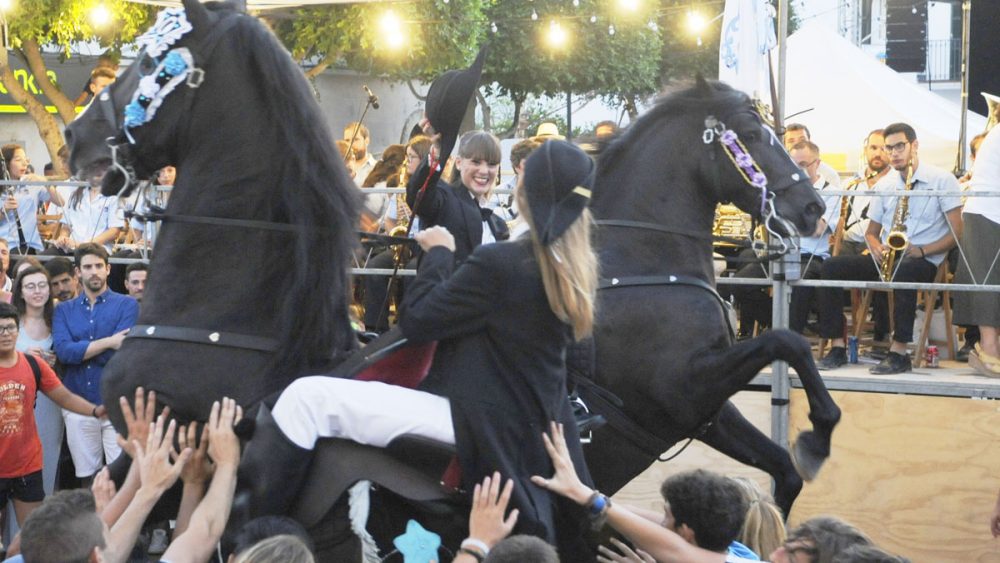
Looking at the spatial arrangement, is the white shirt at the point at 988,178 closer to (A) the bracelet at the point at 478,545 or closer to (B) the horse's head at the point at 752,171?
(B) the horse's head at the point at 752,171

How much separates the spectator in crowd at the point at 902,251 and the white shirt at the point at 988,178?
271mm

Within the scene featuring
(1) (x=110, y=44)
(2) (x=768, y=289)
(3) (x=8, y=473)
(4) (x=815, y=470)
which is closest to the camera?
(4) (x=815, y=470)

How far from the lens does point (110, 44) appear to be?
63.2 ft

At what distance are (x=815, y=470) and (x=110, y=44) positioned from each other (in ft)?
52.1

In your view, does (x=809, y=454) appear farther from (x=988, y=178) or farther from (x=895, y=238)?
(x=988, y=178)

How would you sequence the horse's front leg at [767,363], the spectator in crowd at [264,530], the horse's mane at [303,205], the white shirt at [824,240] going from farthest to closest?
the white shirt at [824,240] → the horse's front leg at [767,363] → the horse's mane at [303,205] → the spectator in crowd at [264,530]

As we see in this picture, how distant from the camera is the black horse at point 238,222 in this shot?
13.6ft

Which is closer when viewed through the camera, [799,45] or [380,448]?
[380,448]

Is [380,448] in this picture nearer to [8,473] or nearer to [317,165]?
[317,165]

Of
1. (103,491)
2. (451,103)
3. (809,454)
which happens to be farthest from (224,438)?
(809,454)

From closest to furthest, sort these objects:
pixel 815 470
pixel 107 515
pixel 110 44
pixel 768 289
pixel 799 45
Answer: pixel 107 515, pixel 815 470, pixel 768 289, pixel 799 45, pixel 110 44

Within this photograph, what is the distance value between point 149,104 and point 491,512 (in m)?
1.79

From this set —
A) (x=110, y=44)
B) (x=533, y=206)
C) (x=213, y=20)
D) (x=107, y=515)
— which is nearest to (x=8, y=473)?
(x=107, y=515)

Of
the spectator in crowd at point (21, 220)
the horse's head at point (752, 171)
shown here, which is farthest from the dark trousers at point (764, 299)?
the spectator in crowd at point (21, 220)
